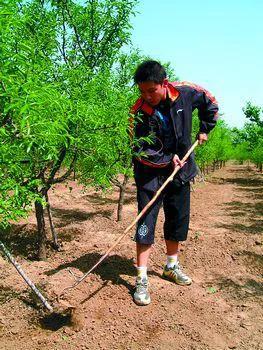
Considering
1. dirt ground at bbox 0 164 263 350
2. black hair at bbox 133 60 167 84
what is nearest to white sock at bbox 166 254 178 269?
dirt ground at bbox 0 164 263 350

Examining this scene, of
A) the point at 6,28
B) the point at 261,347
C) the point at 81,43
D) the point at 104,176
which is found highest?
the point at 81,43

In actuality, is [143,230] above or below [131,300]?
above

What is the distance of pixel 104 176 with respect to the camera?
4.61 m

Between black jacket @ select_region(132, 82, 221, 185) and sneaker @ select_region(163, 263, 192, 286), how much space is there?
120cm

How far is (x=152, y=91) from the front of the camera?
157 inches

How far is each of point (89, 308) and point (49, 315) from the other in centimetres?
43

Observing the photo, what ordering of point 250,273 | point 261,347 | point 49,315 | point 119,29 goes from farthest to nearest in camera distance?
point 119,29
point 250,273
point 49,315
point 261,347

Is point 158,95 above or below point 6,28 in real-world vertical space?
below

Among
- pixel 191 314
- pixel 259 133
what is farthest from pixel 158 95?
pixel 259 133

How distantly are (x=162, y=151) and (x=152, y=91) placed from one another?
74cm

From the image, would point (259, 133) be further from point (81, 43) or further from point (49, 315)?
point (49, 315)

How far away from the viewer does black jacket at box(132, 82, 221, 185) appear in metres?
4.18

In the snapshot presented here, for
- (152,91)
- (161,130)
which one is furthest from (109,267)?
(152,91)

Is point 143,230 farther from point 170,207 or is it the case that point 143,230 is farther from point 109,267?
point 109,267
